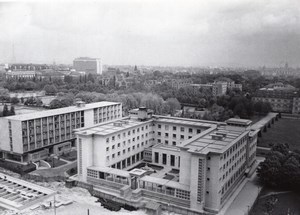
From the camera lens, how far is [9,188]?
23.1 metres

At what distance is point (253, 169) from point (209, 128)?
582 cm

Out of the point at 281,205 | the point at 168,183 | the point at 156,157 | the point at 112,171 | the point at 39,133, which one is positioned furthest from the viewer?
the point at 39,133

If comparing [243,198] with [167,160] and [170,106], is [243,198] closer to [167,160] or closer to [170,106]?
[167,160]

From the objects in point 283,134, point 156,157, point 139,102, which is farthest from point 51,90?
point 283,134

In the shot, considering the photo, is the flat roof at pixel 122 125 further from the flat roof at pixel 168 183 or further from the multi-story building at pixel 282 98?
the multi-story building at pixel 282 98

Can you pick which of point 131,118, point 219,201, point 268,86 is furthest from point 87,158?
point 268,86

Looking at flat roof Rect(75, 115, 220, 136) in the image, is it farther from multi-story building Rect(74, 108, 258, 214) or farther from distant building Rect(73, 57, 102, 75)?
distant building Rect(73, 57, 102, 75)

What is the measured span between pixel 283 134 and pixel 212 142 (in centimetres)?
2114

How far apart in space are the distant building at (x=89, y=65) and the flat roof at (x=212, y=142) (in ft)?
410

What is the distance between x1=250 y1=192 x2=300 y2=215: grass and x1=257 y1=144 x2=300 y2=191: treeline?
91 cm

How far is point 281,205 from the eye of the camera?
815 inches

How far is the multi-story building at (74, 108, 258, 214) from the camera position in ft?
64.7

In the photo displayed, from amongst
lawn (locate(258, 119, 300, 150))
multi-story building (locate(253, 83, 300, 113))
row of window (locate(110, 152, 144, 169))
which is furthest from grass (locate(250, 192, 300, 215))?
multi-story building (locate(253, 83, 300, 113))

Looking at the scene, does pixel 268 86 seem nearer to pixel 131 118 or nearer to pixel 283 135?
pixel 283 135
